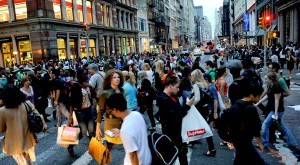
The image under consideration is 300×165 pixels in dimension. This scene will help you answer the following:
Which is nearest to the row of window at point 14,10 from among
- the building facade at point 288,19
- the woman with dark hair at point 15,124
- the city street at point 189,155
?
the city street at point 189,155

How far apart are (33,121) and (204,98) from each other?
3335mm

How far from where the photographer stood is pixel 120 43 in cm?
4678

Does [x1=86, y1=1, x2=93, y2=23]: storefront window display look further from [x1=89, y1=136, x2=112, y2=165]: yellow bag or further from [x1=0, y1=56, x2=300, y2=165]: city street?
[x1=89, y1=136, x2=112, y2=165]: yellow bag

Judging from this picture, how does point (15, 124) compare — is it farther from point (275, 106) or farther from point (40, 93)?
point (40, 93)

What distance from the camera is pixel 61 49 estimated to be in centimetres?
2950

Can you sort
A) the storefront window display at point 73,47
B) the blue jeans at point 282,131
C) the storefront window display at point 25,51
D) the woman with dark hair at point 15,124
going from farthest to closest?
the storefront window display at point 73,47, the storefront window display at point 25,51, the blue jeans at point 282,131, the woman with dark hair at point 15,124

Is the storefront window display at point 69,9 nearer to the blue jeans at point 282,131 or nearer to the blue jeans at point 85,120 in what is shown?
the blue jeans at point 85,120

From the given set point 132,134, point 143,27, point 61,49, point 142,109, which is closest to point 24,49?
point 61,49

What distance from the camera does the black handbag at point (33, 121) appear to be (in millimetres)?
4695

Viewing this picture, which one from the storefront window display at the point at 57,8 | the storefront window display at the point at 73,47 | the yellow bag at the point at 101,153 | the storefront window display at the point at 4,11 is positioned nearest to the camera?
the yellow bag at the point at 101,153

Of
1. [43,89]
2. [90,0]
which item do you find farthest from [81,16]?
[43,89]

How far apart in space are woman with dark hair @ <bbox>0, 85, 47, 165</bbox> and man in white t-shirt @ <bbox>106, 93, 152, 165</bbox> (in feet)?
6.88

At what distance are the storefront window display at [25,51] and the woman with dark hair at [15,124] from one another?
2504cm

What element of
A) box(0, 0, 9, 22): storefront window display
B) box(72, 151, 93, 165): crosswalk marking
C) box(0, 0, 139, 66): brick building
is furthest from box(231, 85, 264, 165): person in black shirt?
box(0, 0, 9, 22): storefront window display
